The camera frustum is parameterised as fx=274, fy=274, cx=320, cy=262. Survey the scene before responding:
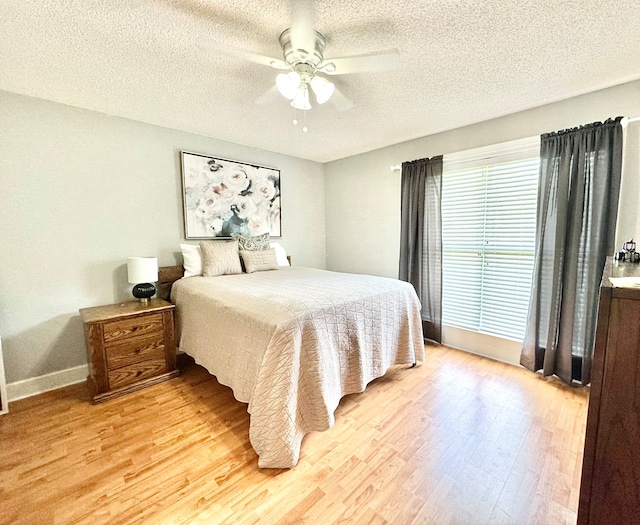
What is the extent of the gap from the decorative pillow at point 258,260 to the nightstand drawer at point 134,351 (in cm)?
106

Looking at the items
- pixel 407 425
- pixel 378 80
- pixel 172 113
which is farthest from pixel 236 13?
pixel 407 425

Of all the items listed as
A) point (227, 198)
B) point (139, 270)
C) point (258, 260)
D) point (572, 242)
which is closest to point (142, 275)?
point (139, 270)

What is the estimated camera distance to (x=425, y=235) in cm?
303

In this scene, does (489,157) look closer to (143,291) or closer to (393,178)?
(393,178)

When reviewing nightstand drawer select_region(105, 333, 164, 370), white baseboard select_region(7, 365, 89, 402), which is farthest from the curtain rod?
white baseboard select_region(7, 365, 89, 402)

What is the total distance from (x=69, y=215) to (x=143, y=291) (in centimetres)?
85

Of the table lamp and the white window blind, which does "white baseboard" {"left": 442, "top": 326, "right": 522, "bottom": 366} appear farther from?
the table lamp

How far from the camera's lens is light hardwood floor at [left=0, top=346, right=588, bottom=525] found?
1.24 meters

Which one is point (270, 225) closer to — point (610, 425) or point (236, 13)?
point (236, 13)

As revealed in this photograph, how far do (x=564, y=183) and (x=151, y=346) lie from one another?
3570 mm

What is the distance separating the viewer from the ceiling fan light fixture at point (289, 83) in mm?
1519

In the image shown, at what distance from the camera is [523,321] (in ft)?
8.36

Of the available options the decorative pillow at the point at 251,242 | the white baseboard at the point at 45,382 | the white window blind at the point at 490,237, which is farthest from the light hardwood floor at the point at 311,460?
the decorative pillow at the point at 251,242

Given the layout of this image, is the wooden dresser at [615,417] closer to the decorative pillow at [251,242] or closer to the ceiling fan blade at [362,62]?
the ceiling fan blade at [362,62]
